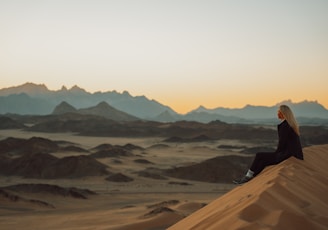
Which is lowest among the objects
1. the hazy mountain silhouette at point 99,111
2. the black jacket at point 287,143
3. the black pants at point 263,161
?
the black pants at point 263,161

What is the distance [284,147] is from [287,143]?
106 millimetres

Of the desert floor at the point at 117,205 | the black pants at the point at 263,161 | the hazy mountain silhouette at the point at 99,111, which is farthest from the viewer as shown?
the hazy mountain silhouette at the point at 99,111

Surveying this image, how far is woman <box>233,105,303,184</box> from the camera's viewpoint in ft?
20.8

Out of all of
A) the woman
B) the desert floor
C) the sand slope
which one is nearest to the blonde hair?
the woman

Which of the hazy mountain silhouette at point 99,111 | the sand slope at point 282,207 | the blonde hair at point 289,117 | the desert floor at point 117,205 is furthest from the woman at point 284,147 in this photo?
the hazy mountain silhouette at point 99,111

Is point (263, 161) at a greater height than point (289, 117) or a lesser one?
lesser

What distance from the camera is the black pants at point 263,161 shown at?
21.1 feet

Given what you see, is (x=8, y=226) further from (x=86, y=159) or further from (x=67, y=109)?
(x=67, y=109)

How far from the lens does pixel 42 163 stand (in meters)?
38.6

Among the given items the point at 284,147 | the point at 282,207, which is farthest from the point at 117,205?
the point at 282,207

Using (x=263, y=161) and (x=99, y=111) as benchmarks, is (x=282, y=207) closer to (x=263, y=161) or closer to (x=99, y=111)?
(x=263, y=161)

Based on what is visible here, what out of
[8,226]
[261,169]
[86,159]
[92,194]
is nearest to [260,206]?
[261,169]

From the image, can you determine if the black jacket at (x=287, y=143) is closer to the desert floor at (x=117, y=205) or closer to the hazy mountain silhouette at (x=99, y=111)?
the desert floor at (x=117, y=205)

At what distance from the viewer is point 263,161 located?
6496 millimetres
